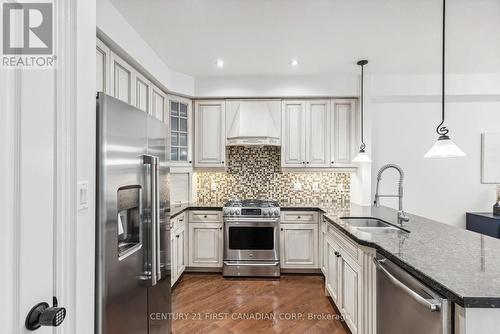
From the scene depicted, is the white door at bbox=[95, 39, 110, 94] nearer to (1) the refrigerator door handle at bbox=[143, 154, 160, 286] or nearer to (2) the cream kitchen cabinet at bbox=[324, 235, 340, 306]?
(1) the refrigerator door handle at bbox=[143, 154, 160, 286]

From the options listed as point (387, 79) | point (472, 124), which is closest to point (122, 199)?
point (387, 79)

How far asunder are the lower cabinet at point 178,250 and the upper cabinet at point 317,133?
166 centimetres

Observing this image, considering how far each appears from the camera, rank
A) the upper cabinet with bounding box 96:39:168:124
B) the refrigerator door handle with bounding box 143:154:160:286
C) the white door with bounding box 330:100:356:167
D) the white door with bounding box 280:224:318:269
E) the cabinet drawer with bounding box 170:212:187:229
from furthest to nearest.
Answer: the white door with bounding box 330:100:356:167, the white door with bounding box 280:224:318:269, the cabinet drawer with bounding box 170:212:187:229, the upper cabinet with bounding box 96:39:168:124, the refrigerator door handle with bounding box 143:154:160:286

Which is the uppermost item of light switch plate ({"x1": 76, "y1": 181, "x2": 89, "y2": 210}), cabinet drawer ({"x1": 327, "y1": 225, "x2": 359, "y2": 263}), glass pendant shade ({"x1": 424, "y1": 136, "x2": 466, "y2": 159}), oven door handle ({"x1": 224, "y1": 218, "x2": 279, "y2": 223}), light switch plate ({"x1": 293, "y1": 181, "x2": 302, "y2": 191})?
glass pendant shade ({"x1": 424, "y1": 136, "x2": 466, "y2": 159})

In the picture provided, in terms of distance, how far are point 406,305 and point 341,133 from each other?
273 centimetres

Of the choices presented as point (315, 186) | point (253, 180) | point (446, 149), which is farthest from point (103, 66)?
point (315, 186)

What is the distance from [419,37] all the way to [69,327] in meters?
3.41

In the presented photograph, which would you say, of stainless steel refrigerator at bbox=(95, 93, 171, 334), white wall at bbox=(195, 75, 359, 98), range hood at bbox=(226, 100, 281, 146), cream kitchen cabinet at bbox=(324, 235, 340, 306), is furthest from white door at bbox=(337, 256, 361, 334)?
white wall at bbox=(195, 75, 359, 98)

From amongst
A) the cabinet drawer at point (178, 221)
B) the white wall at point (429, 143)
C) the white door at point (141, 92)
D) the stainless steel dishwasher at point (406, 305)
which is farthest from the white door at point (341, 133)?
the white door at point (141, 92)

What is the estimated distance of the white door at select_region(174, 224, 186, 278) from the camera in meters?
3.16

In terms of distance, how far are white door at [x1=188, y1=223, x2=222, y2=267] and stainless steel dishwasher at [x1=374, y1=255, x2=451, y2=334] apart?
227 cm

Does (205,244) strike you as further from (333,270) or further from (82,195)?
(82,195)

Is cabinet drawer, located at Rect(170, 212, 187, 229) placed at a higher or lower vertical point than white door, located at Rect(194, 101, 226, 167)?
lower

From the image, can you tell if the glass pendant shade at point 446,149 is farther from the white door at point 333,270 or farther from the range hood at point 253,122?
the range hood at point 253,122
